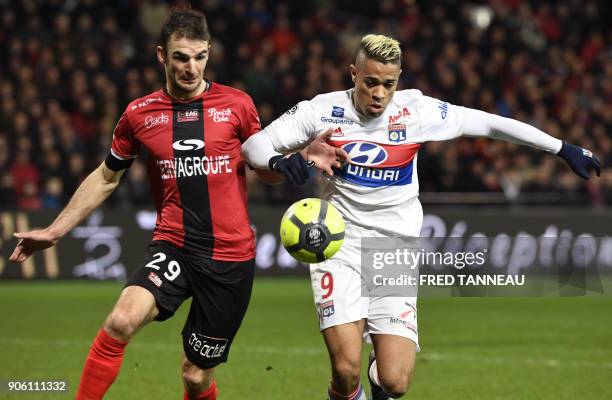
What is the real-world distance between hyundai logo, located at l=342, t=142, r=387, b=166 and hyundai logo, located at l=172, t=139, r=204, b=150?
2.72ft

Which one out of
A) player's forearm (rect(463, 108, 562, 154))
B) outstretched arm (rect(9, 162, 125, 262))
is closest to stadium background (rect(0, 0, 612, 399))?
outstretched arm (rect(9, 162, 125, 262))

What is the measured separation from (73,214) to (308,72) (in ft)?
37.6

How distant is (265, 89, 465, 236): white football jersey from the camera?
19.7 ft

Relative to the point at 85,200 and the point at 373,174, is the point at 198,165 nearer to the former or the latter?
the point at 85,200

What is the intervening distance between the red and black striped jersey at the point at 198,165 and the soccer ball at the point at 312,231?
40cm

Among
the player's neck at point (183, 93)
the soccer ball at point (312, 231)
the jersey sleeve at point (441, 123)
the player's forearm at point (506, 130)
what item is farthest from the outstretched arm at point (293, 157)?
the player's forearm at point (506, 130)

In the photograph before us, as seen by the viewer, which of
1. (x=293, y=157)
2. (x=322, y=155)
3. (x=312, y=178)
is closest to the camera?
(x=293, y=157)

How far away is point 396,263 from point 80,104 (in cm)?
1081

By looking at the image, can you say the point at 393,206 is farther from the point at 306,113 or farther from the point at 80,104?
the point at 80,104

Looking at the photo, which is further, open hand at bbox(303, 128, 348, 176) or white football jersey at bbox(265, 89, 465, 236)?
white football jersey at bbox(265, 89, 465, 236)

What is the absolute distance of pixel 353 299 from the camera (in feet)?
19.8

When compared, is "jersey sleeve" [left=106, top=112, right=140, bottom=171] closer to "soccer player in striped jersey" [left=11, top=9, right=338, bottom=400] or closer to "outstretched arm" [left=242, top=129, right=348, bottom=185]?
"soccer player in striped jersey" [left=11, top=9, right=338, bottom=400]

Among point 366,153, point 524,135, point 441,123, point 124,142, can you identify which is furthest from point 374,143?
point 124,142

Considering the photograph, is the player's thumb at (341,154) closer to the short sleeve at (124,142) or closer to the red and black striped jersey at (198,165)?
the red and black striped jersey at (198,165)
